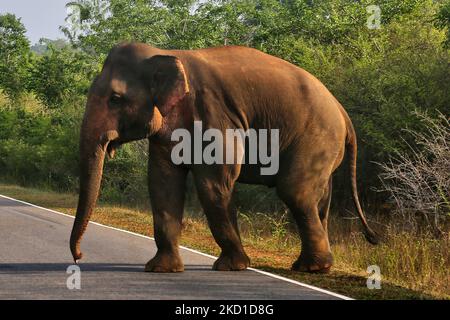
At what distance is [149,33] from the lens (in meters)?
37.1

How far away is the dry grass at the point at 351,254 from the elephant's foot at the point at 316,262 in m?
0.14

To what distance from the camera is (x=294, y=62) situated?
23.7 meters

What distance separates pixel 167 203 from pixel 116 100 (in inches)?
58.5

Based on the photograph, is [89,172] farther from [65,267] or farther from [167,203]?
[65,267]

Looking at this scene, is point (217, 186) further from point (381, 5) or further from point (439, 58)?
point (381, 5)

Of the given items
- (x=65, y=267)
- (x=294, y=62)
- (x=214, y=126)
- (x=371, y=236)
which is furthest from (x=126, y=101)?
(x=294, y=62)

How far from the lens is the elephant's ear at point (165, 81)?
10.1 m

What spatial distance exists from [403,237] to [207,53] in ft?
15.9

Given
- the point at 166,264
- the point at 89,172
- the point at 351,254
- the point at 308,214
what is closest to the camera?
the point at 89,172

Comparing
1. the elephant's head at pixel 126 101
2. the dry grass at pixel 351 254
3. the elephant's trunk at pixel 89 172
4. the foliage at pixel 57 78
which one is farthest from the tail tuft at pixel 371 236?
the foliage at pixel 57 78

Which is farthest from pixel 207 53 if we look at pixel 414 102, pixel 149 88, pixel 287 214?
pixel 287 214

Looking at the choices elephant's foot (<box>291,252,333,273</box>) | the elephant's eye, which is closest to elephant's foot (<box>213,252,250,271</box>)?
elephant's foot (<box>291,252,333,273</box>)

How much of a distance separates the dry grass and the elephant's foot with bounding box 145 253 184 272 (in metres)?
1.31

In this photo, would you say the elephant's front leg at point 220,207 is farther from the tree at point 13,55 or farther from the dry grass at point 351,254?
the tree at point 13,55
